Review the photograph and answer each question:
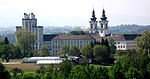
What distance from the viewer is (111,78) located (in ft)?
98.8

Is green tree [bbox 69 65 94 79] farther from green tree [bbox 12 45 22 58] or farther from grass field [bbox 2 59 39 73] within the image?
green tree [bbox 12 45 22 58]

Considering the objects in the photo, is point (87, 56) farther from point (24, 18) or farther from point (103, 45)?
point (24, 18)

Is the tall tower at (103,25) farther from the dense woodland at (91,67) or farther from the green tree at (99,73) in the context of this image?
the green tree at (99,73)

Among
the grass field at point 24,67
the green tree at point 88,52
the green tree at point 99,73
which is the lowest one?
the grass field at point 24,67

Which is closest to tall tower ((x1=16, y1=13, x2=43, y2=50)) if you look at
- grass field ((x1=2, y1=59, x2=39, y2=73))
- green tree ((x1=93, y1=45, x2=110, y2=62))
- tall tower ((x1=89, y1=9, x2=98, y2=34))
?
tall tower ((x1=89, y1=9, x2=98, y2=34))

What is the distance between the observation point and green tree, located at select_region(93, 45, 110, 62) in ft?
182

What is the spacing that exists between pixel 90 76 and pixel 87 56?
2760 centimetres

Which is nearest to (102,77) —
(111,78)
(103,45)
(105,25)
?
(111,78)

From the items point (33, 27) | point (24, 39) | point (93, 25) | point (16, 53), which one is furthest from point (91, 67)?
point (93, 25)

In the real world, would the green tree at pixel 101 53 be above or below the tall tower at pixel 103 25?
below

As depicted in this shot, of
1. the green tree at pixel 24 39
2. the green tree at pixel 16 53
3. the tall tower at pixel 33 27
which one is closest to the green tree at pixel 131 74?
the green tree at pixel 16 53

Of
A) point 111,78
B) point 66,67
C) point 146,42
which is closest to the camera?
point 111,78

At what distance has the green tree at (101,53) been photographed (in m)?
55.5

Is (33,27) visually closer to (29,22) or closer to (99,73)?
(29,22)
